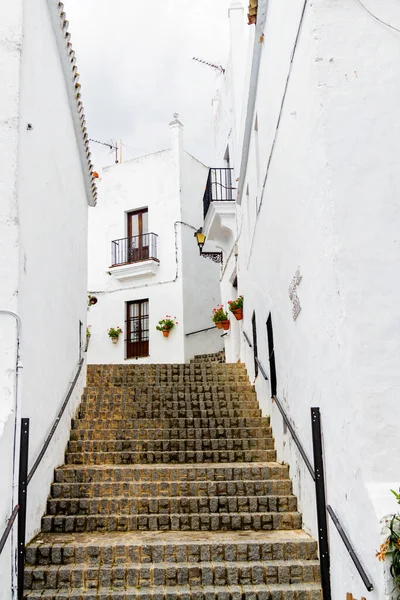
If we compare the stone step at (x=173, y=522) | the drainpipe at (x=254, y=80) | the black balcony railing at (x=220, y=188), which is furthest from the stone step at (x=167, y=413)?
the black balcony railing at (x=220, y=188)

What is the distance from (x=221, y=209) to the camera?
13133 millimetres

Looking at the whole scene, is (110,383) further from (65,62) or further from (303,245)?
(303,245)

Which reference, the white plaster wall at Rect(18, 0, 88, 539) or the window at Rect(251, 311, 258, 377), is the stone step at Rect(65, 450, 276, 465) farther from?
the window at Rect(251, 311, 258, 377)

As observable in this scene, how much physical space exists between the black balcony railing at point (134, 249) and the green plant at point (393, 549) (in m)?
14.2

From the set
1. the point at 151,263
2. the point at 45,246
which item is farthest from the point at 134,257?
the point at 45,246

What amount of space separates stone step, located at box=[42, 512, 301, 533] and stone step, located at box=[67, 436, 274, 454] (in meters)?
1.69

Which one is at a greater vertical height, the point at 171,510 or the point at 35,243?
the point at 35,243

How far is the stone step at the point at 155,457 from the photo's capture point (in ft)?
23.3

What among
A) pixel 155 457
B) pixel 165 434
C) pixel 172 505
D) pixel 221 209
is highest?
pixel 221 209

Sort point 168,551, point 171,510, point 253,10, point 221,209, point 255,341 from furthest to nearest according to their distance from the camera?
point 221,209 < point 255,341 < point 253,10 < point 171,510 < point 168,551

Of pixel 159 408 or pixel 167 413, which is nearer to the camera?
pixel 167 413

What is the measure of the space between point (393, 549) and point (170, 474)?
3.32 m

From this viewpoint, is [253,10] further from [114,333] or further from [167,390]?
[114,333]

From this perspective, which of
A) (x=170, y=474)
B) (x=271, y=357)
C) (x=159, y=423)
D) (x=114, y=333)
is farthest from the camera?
(x=114, y=333)
